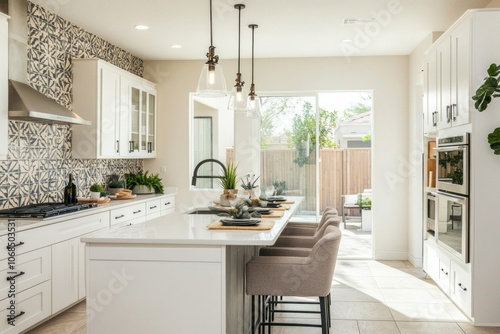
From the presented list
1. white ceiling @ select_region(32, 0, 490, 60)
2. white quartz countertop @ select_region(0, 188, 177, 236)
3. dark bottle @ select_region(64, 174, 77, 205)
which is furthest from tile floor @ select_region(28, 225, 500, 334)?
white ceiling @ select_region(32, 0, 490, 60)

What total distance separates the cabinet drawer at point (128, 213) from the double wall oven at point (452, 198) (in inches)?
126

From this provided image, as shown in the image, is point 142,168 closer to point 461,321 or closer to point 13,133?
point 13,133

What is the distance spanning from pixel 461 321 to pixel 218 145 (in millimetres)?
5290

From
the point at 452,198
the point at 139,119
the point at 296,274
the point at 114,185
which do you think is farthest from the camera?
the point at 139,119

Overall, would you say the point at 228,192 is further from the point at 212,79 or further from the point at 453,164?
the point at 453,164

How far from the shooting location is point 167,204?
682 centimetres

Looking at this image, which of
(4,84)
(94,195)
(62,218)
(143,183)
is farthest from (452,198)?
(143,183)

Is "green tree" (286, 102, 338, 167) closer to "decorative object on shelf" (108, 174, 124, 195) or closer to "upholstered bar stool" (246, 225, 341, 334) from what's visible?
"decorative object on shelf" (108, 174, 124, 195)

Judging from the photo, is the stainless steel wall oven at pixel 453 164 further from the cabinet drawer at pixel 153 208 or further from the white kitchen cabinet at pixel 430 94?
the cabinet drawer at pixel 153 208

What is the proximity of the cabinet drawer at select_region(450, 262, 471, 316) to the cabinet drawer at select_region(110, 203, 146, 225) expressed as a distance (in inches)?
129

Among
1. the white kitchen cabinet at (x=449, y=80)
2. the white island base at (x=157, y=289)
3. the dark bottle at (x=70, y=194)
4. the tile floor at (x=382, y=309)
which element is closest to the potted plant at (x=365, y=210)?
the tile floor at (x=382, y=309)

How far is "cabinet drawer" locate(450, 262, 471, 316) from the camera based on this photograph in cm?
398

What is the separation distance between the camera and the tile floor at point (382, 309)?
158 inches

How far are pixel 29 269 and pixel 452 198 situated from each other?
345 centimetres
